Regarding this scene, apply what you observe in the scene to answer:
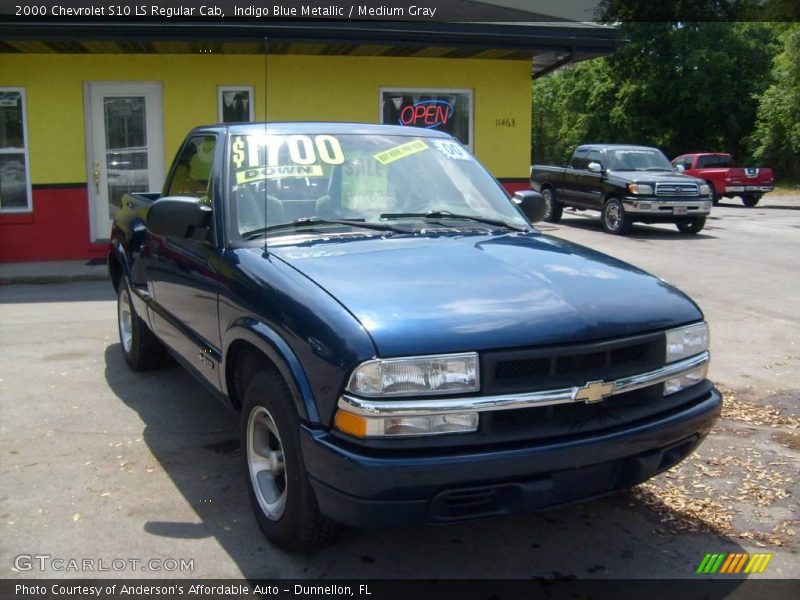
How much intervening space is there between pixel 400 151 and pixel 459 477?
7.47 feet

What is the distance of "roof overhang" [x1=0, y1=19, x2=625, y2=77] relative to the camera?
10406mm

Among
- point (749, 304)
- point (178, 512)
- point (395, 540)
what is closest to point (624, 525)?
point (395, 540)

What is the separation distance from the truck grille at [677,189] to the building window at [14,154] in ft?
A: 36.0

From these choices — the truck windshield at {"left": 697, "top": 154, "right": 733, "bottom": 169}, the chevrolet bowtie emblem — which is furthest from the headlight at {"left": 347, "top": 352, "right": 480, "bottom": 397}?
the truck windshield at {"left": 697, "top": 154, "right": 733, "bottom": 169}

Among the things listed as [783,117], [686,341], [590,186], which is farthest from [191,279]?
[783,117]

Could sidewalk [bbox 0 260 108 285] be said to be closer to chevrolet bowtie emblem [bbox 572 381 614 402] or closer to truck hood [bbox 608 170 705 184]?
chevrolet bowtie emblem [bbox 572 381 614 402]

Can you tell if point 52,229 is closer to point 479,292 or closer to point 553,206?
point 479,292

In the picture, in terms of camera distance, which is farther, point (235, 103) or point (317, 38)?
point (235, 103)

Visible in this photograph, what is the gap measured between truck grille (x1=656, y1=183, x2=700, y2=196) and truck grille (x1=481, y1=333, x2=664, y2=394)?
1305cm

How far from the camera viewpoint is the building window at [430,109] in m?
12.5

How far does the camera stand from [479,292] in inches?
125

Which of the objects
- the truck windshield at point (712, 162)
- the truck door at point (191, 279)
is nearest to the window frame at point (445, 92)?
the truck door at point (191, 279)

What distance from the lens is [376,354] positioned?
2.81 meters

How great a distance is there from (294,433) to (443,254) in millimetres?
1070
